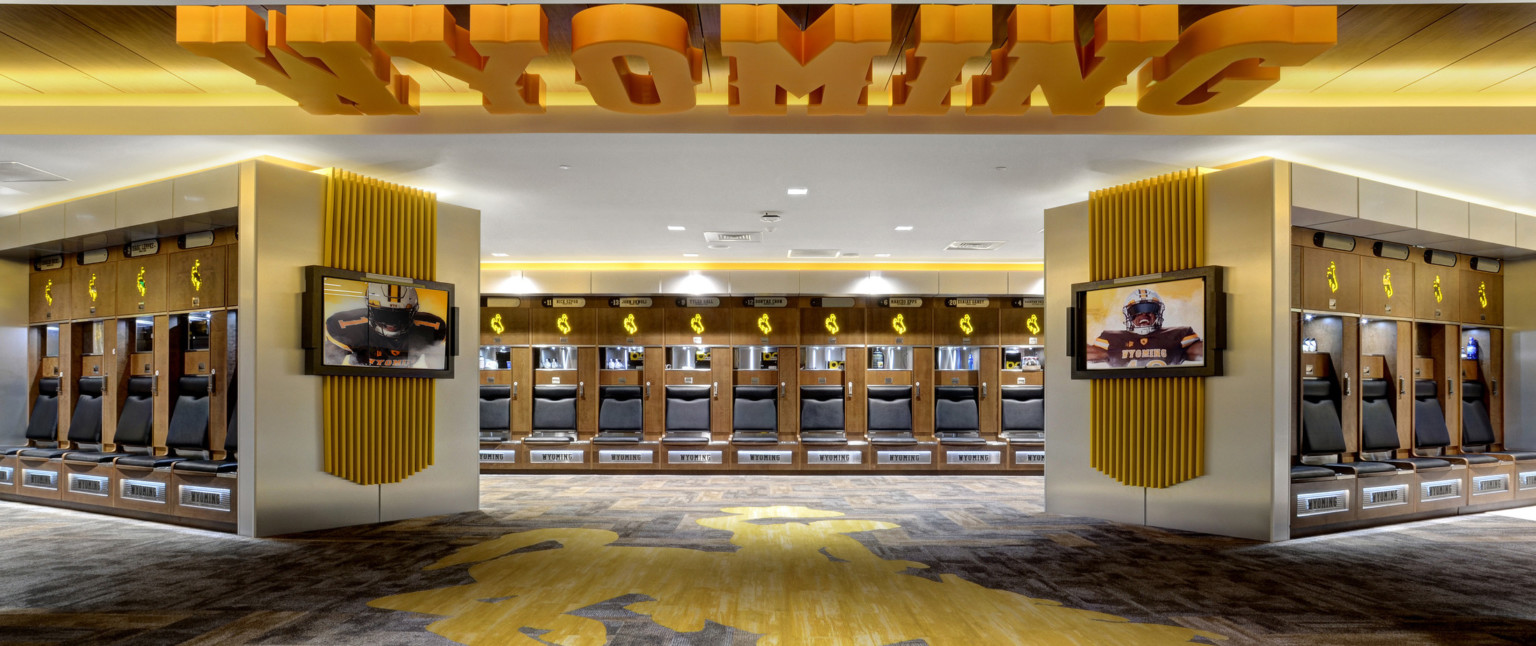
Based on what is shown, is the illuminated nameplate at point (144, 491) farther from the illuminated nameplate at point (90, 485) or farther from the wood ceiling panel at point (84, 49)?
the wood ceiling panel at point (84, 49)

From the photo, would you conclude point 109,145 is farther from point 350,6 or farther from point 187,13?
point 350,6

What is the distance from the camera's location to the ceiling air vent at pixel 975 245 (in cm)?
965

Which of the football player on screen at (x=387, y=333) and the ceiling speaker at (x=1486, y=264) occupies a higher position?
the ceiling speaker at (x=1486, y=264)

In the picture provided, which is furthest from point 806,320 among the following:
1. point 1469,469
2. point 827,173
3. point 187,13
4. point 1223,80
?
point 187,13

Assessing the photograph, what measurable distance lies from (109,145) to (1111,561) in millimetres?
7000

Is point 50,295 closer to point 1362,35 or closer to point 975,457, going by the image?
point 975,457

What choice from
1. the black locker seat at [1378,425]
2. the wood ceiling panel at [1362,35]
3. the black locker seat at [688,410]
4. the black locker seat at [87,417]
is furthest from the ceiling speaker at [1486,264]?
the black locker seat at [87,417]

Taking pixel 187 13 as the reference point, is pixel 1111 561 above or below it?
below

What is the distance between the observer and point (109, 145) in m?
5.54

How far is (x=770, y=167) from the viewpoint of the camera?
6156 mm

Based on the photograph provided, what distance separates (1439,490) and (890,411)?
5998 millimetres

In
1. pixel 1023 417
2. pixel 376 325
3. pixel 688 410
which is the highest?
pixel 376 325

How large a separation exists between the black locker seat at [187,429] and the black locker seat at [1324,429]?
857 centimetres

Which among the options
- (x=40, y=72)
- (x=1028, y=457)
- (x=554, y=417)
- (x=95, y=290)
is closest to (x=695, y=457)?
(x=554, y=417)
